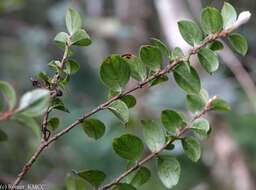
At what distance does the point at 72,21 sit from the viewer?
0.48 metres

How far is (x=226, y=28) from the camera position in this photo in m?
0.48

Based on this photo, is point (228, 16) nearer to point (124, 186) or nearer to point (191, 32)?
point (191, 32)

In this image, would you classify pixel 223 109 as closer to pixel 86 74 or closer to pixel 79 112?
pixel 79 112

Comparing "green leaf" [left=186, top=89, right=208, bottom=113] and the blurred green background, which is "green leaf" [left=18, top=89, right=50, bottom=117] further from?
the blurred green background

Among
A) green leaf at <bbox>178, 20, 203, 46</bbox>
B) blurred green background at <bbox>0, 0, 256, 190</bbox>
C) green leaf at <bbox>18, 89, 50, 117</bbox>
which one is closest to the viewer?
green leaf at <bbox>18, 89, 50, 117</bbox>

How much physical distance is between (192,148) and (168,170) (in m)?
0.03

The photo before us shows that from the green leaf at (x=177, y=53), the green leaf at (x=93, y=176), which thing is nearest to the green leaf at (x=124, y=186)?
the green leaf at (x=93, y=176)

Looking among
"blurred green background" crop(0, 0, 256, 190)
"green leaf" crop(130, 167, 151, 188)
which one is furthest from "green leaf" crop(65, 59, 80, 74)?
"blurred green background" crop(0, 0, 256, 190)

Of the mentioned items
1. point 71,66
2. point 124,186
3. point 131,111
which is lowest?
point 124,186

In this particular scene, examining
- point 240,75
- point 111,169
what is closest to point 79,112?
point 111,169

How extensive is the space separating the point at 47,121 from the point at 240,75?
1147 mm

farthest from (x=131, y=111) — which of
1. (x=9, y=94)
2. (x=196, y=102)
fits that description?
(x=9, y=94)

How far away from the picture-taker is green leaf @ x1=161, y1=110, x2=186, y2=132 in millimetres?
519

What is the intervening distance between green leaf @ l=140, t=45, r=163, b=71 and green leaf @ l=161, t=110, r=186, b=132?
5 cm
